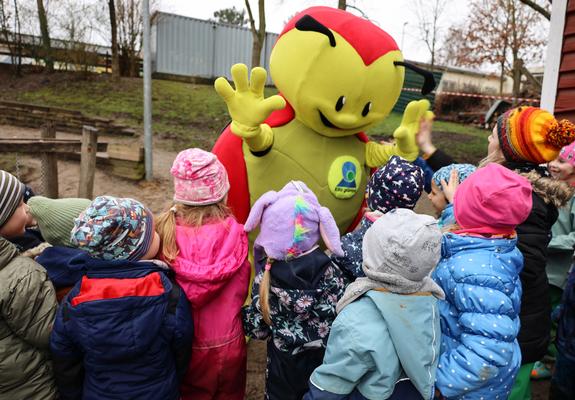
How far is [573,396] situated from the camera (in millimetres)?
2330

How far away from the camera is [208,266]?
75.3 inches

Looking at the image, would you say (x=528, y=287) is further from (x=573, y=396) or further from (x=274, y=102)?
(x=274, y=102)

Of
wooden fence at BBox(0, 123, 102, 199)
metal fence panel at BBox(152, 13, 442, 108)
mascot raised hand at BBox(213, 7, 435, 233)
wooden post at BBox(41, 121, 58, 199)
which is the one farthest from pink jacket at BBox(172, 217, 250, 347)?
metal fence panel at BBox(152, 13, 442, 108)

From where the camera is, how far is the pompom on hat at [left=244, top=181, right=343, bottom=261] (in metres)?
1.78

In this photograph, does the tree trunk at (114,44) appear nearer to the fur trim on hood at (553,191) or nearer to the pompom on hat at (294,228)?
the pompom on hat at (294,228)

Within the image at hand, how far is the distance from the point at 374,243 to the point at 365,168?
153 cm

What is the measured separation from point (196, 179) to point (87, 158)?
163 inches

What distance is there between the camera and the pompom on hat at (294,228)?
178cm

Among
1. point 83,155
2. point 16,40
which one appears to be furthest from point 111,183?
point 16,40

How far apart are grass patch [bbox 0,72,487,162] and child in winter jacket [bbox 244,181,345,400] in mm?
7939

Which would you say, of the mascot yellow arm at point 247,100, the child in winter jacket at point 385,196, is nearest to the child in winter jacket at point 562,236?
the child in winter jacket at point 385,196

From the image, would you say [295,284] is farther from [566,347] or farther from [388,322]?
[566,347]

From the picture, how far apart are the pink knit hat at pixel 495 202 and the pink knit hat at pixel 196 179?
1.11 metres

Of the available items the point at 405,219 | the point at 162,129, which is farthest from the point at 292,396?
the point at 162,129
